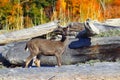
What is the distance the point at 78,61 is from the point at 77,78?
4198 millimetres

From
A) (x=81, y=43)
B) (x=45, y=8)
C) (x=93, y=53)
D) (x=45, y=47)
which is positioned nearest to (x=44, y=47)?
(x=45, y=47)

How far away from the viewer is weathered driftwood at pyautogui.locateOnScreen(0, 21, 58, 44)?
17.3 metres

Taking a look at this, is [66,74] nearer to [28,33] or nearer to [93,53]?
[93,53]

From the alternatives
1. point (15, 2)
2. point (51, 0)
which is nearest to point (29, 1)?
point (51, 0)

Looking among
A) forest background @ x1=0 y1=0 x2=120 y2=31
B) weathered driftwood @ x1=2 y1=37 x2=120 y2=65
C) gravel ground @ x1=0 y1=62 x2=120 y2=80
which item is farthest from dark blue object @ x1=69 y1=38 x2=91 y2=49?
forest background @ x1=0 y1=0 x2=120 y2=31

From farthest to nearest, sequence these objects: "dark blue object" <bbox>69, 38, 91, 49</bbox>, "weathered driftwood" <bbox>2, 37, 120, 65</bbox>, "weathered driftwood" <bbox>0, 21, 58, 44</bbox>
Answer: "weathered driftwood" <bbox>0, 21, 58, 44</bbox>, "dark blue object" <bbox>69, 38, 91, 49</bbox>, "weathered driftwood" <bbox>2, 37, 120, 65</bbox>

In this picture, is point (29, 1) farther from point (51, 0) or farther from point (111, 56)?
point (111, 56)

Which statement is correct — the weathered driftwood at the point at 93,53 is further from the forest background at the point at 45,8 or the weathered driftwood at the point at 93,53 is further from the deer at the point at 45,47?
the forest background at the point at 45,8

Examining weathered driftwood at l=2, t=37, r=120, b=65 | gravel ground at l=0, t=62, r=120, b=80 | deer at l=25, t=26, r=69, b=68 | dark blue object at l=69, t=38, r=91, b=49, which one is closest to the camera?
gravel ground at l=0, t=62, r=120, b=80

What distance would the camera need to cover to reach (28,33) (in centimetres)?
1770

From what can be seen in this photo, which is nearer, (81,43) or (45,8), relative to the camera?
(81,43)

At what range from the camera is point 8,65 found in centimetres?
1719

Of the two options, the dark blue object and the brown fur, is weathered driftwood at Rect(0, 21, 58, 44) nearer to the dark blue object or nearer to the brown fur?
the dark blue object

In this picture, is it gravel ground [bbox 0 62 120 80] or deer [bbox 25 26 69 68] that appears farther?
deer [bbox 25 26 69 68]
